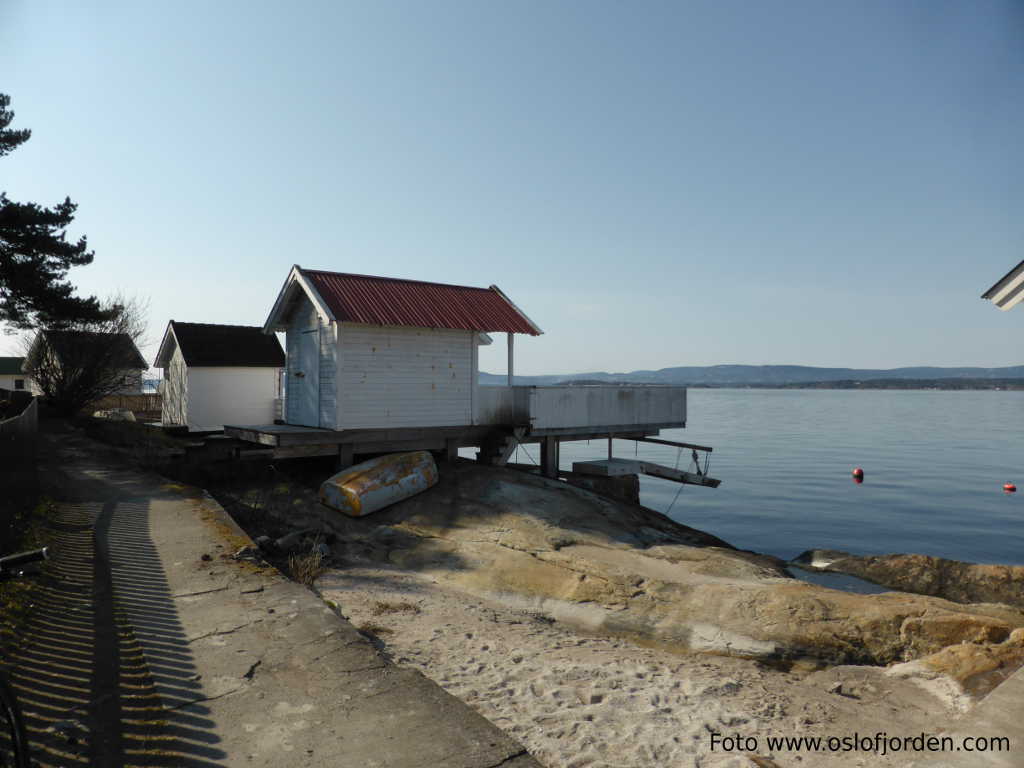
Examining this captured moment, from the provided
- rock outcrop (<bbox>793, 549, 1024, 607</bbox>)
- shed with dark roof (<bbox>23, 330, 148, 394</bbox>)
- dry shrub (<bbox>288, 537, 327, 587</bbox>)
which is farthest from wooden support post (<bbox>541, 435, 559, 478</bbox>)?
shed with dark roof (<bbox>23, 330, 148, 394</bbox>)

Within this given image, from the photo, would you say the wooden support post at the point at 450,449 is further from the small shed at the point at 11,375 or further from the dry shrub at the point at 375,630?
the small shed at the point at 11,375

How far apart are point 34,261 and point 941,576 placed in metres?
30.2

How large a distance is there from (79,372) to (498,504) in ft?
78.0

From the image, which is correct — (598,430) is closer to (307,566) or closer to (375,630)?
(307,566)

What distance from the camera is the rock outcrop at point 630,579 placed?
9.05 metres

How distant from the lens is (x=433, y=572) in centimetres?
1272

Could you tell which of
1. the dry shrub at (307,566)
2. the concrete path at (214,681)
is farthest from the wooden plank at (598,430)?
the concrete path at (214,681)

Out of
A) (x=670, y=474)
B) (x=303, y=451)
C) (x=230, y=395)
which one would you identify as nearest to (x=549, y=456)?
(x=670, y=474)

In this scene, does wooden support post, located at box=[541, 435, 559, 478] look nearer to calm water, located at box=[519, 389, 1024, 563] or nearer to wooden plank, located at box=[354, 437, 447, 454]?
wooden plank, located at box=[354, 437, 447, 454]

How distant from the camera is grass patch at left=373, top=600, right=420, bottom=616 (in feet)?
31.1

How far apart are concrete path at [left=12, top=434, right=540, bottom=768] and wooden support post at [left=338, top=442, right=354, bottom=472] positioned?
8429 millimetres

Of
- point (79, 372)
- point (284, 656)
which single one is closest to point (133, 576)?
point (284, 656)

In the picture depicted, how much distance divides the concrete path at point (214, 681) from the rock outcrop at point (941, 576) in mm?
12847

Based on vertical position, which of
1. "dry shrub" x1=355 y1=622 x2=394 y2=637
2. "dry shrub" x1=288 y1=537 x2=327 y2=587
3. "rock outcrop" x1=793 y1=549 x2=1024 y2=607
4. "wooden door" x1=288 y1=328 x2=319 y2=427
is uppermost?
"wooden door" x1=288 y1=328 x2=319 y2=427
